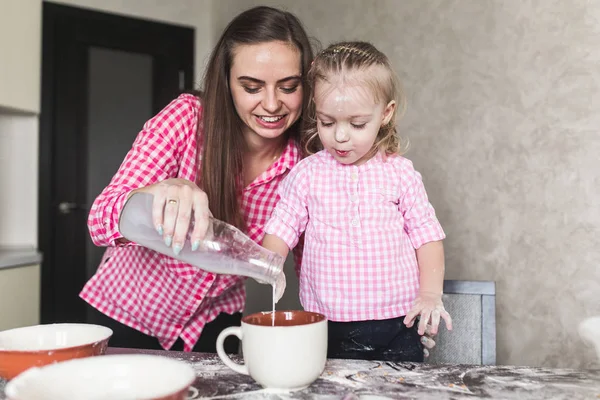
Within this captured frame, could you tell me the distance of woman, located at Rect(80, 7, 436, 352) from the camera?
1.17 meters

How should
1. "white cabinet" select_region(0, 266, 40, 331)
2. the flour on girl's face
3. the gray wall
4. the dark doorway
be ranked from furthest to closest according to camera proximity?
1. the dark doorway
2. "white cabinet" select_region(0, 266, 40, 331)
3. the gray wall
4. the flour on girl's face

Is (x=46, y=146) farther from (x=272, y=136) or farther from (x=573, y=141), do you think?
(x=573, y=141)

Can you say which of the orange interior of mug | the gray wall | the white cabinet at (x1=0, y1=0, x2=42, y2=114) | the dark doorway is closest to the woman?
the orange interior of mug

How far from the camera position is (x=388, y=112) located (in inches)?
45.9

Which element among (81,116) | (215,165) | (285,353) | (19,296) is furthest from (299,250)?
(81,116)

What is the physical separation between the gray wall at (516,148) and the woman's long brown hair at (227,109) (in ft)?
2.47

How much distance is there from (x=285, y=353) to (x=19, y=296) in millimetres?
1887

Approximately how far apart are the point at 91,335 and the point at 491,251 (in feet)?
4.30

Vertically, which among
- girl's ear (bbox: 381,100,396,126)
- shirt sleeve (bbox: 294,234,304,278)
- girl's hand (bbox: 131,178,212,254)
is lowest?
shirt sleeve (bbox: 294,234,304,278)

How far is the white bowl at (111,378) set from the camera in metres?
0.58

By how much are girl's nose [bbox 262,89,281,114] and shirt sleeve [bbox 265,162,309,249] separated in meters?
0.14

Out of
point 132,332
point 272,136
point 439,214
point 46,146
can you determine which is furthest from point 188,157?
point 46,146

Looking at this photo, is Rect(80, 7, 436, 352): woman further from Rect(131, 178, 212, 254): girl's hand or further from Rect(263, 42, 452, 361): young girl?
Rect(131, 178, 212, 254): girl's hand

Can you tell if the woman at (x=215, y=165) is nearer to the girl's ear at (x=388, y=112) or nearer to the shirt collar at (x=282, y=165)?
the shirt collar at (x=282, y=165)
